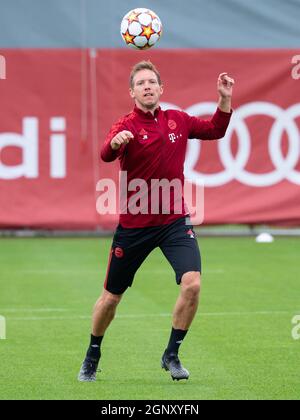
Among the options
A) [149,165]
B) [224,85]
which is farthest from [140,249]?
[224,85]

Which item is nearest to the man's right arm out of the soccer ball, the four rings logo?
the soccer ball

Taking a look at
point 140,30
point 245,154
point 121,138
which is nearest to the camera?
point 121,138

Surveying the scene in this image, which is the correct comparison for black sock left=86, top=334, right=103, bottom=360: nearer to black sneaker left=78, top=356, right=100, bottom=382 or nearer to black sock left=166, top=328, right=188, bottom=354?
black sneaker left=78, top=356, right=100, bottom=382

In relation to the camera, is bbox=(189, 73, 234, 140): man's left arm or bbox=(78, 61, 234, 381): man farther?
bbox=(189, 73, 234, 140): man's left arm

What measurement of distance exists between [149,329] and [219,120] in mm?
2868

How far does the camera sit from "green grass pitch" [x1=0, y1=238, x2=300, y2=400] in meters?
8.09

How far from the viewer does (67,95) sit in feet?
65.1

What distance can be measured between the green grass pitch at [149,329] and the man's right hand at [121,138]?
68.8 inches

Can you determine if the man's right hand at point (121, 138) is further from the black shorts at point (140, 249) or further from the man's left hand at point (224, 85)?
the man's left hand at point (224, 85)

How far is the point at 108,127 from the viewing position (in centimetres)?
1975

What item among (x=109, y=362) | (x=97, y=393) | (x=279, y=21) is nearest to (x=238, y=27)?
(x=279, y=21)

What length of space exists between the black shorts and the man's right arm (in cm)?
63

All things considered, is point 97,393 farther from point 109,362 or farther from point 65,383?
point 109,362

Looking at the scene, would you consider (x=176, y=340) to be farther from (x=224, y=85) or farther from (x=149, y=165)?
(x=224, y=85)
